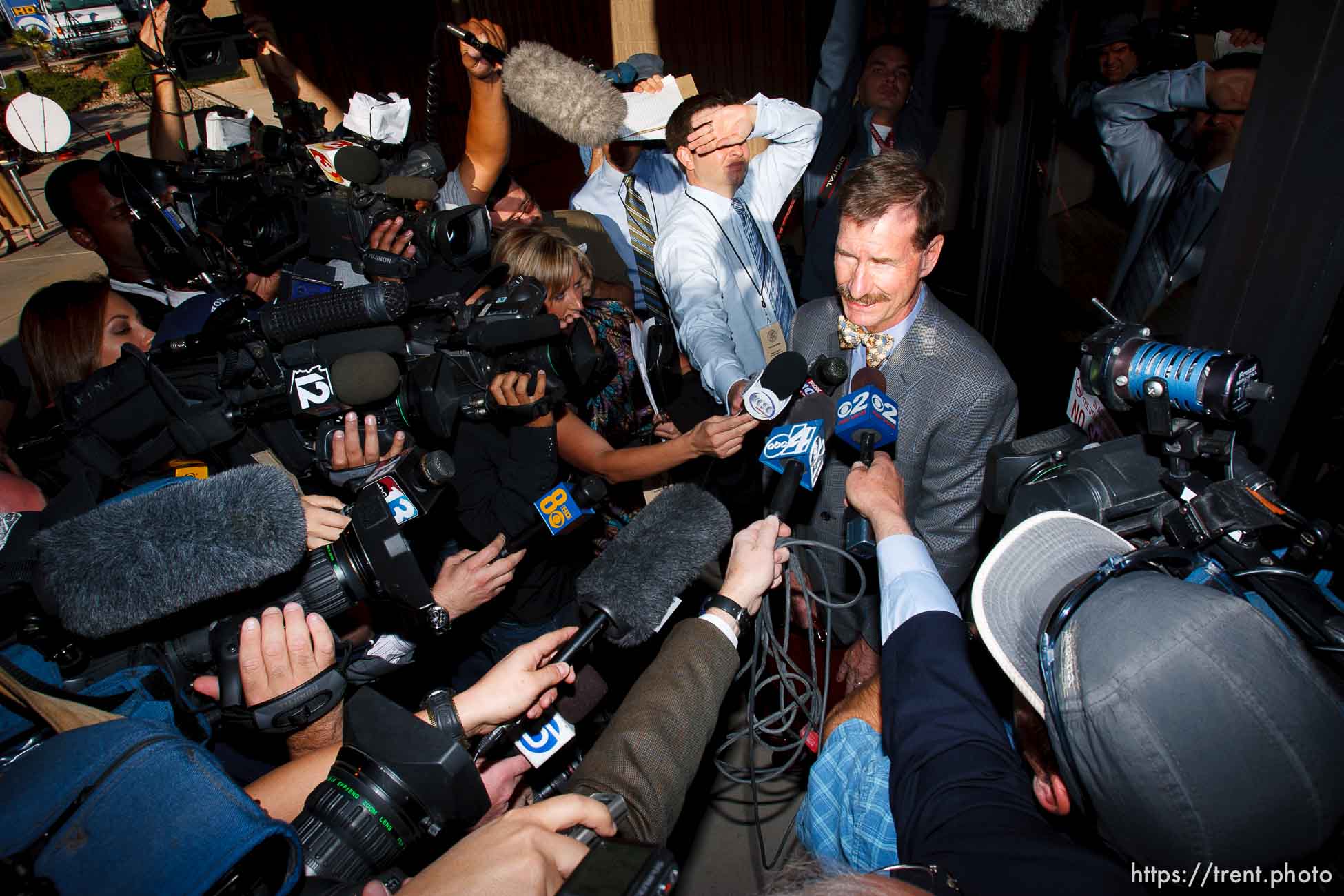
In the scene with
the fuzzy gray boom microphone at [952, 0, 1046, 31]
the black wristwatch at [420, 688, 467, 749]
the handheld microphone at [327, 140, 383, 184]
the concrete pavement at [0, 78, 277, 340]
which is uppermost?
the fuzzy gray boom microphone at [952, 0, 1046, 31]

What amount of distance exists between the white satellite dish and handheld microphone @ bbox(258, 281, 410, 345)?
5.44m

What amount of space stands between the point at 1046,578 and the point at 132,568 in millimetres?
1588

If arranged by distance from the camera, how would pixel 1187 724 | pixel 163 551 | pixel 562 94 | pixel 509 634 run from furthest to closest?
pixel 562 94
pixel 509 634
pixel 163 551
pixel 1187 724

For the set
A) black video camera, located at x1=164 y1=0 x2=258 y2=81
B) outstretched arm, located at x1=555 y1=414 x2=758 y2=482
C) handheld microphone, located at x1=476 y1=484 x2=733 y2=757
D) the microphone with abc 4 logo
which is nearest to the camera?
handheld microphone, located at x1=476 y1=484 x2=733 y2=757

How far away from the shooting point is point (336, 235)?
2.85 meters

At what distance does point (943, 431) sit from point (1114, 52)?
94.1 inches

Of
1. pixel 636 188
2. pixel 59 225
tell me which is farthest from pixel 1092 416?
pixel 59 225

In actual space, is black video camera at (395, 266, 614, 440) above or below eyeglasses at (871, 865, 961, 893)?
above

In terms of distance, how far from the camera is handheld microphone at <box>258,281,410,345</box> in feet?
6.23

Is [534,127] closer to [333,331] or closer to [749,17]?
[749,17]

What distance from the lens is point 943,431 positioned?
1.88m

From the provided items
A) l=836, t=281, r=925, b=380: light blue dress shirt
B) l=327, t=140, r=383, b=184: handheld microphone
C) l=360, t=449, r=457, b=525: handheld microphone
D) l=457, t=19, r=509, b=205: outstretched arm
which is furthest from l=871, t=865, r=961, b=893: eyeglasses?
l=457, t=19, r=509, b=205: outstretched arm

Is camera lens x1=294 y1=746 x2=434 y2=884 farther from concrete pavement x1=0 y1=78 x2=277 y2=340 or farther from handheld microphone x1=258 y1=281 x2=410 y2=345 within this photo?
concrete pavement x1=0 y1=78 x2=277 y2=340

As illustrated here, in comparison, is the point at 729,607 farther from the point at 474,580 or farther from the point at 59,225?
the point at 59,225
